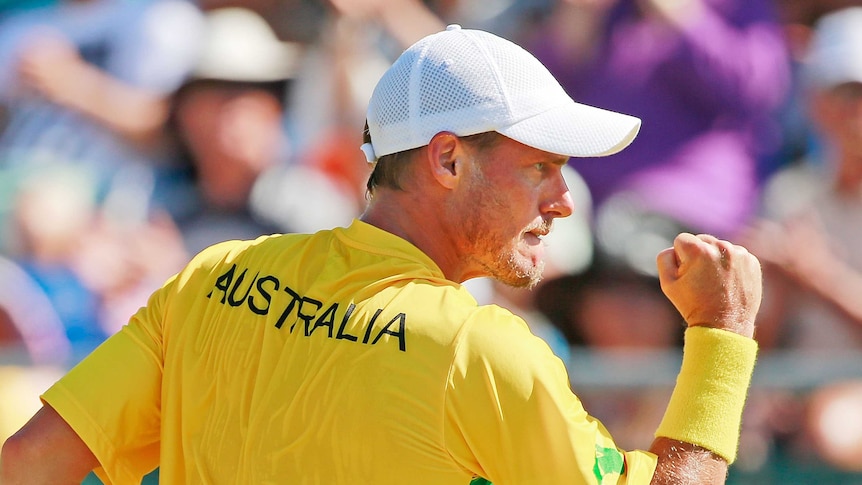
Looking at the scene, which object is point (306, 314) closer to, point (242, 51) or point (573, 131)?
point (573, 131)

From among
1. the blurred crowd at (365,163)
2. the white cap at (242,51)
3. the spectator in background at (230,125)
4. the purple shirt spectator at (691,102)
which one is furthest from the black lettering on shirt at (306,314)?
the white cap at (242,51)

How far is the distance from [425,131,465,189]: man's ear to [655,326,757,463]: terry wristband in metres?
0.53

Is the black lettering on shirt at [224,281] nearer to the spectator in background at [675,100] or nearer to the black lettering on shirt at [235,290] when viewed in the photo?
the black lettering on shirt at [235,290]

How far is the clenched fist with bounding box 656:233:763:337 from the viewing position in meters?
2.11

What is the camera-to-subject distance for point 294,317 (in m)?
2.11

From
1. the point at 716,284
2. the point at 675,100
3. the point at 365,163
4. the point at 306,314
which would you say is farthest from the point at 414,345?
the point at 675,100

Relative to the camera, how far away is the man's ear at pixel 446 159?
7.11ft

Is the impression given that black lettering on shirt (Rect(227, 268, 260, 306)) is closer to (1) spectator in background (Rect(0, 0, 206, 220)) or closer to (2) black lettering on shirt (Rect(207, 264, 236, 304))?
(2) black lettering on shirt (Rect(207, 264, 236, 304))

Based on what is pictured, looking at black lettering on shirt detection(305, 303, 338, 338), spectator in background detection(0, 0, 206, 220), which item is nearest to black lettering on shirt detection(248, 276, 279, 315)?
black lettering on shirt detection(305, 303, 338, 338)

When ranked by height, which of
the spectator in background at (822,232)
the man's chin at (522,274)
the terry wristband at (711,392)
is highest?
the spectator in background at (822,232)

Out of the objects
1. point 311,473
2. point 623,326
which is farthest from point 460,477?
point 623,326

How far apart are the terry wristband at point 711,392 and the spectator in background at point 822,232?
3.07 metres

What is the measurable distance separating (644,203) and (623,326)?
556 mm

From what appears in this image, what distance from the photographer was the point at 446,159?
7.18 ft
